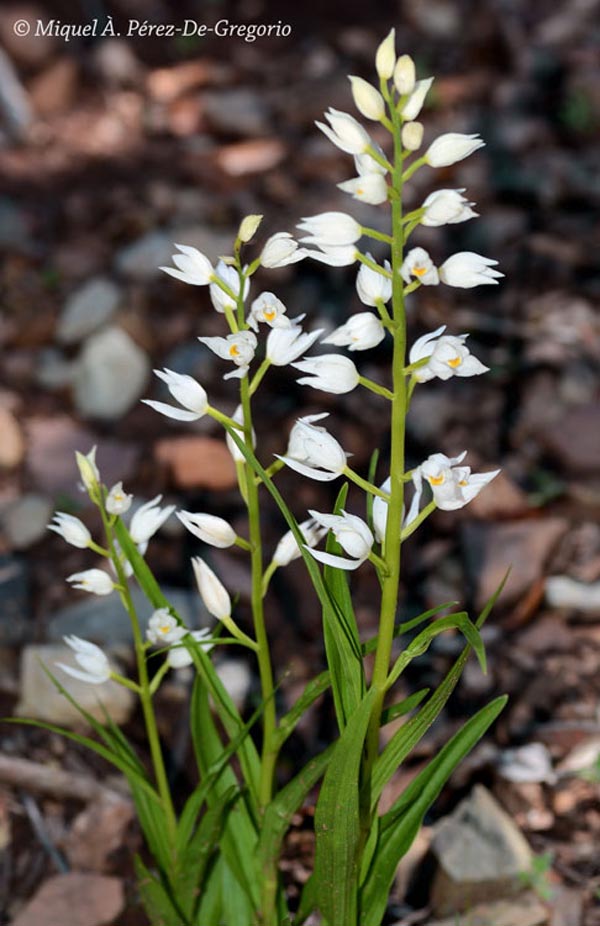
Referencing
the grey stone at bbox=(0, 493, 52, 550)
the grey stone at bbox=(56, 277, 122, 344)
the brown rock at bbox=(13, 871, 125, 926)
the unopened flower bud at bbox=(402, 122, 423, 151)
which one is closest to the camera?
the unopened flower bud at bbox=(402, 122, 423, 151)

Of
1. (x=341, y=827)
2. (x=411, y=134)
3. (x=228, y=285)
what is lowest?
(x=341, y=827)

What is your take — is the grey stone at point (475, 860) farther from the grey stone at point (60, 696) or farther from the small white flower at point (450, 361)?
the small white flower at point (450, 361)

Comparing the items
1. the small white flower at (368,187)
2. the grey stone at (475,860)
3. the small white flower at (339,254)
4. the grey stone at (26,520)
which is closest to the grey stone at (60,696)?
the grey stone at (26,520)

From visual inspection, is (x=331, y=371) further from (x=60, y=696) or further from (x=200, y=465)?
(x=200, y=465)

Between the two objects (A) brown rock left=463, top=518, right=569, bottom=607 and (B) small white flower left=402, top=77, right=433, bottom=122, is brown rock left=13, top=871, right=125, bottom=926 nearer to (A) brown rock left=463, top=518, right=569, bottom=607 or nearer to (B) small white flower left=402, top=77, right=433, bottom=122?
(A) brown rock left=463, top=518, right=569, bottom=607

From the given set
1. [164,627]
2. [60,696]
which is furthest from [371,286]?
[60,696]

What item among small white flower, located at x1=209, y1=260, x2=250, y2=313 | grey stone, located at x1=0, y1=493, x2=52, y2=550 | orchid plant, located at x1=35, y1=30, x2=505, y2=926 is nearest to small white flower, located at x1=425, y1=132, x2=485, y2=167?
orchid plant, located at x1=35, y1=30, x2=505, y2=926
